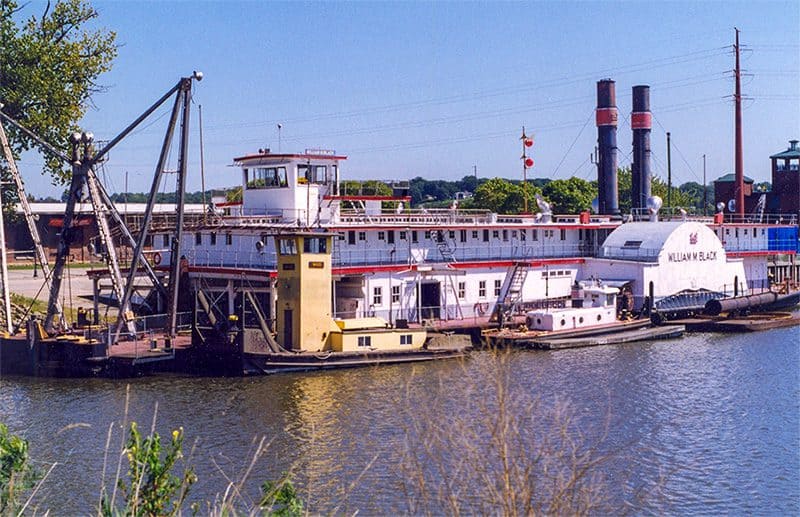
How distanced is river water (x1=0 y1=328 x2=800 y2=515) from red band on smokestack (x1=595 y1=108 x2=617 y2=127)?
23317 millimetres

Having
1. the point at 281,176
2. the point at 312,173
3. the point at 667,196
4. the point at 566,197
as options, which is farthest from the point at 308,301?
the point at 667,196

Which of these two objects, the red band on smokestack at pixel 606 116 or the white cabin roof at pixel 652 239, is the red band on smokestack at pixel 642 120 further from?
the white cabin roof at pixel 652 239

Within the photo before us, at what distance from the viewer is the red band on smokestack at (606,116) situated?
5656 cm

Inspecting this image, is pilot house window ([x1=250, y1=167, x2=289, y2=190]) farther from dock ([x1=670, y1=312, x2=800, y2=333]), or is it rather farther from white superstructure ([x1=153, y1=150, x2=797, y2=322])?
dock ([x1=670, y1=312, x2=800, y2=333])

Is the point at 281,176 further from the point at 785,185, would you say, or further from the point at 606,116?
the point at 785,185

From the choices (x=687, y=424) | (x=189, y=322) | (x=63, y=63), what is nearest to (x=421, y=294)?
(x=189, y=322)

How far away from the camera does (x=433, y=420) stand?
1408cm

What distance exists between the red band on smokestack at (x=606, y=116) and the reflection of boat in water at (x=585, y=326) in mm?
15715

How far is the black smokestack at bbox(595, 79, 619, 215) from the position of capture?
56.5 m

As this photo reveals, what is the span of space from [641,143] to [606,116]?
270cm

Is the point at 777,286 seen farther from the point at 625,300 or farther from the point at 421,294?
the point at 421,294

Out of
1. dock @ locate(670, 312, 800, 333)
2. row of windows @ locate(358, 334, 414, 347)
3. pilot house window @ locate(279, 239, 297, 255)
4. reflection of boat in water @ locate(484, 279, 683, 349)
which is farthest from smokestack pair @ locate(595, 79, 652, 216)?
pilot house window @ locate(279, 239, 297, 255)

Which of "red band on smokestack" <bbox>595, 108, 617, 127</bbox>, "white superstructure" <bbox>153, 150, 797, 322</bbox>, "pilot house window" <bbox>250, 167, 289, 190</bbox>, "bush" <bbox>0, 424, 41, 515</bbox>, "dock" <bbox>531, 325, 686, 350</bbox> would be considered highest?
"red band on smokestack" <bbox>595, 108, 617, 127</bbox>

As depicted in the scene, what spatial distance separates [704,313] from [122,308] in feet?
89.5
